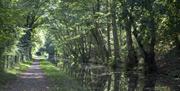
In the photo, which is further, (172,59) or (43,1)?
(43,1)

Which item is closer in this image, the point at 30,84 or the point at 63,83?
the point at 30,84

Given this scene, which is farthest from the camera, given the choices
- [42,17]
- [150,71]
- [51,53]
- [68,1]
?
[51,53]

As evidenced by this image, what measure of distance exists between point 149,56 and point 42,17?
3425 cm

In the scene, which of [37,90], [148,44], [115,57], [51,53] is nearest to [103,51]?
[115,57]

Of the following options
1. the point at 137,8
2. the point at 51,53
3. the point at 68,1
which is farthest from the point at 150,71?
the point at 51,53

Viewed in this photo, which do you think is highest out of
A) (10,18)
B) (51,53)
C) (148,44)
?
(10,18)

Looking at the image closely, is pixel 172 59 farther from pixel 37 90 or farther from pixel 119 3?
pixel 37 90

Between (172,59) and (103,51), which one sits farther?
(103,51)

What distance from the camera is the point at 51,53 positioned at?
110m

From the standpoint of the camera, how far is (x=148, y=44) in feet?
119

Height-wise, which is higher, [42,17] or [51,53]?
[42,17]

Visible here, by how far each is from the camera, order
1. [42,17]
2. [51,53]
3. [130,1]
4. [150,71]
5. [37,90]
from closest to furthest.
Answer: [37,90] → [130,1] → [150,71] → [42,17] → [51,53]

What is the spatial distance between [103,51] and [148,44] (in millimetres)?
16599

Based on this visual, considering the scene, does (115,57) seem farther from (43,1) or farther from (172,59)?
(43,1)
